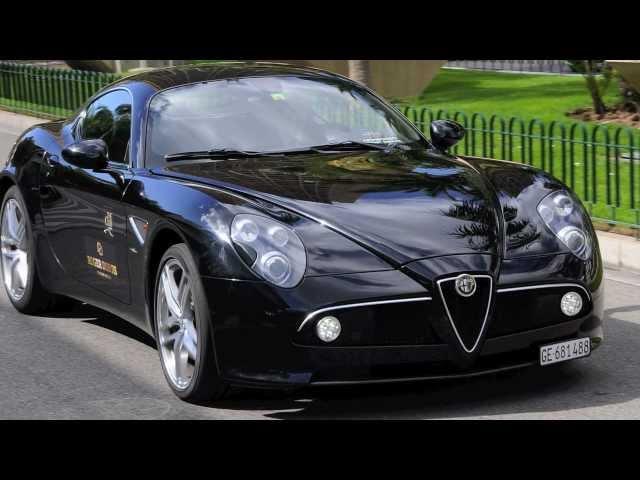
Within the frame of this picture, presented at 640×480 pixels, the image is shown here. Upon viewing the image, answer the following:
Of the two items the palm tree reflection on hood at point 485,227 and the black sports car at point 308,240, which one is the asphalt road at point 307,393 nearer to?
the black sports car at point 308,240

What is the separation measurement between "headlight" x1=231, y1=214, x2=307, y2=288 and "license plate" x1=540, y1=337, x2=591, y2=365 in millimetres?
1198

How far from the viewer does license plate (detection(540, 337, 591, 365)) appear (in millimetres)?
6672

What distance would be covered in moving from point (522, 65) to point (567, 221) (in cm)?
2192

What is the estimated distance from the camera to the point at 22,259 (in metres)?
9.45

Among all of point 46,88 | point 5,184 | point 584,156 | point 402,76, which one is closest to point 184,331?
point 5,184

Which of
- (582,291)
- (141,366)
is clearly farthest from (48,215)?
(582,291)

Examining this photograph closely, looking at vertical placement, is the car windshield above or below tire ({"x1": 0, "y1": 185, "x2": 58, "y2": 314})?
above

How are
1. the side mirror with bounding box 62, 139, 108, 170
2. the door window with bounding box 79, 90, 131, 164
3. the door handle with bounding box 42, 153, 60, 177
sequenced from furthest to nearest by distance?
the door handle with bounding box 42, 153, 60, 177, the door window with bounding box 79, 90, 131, 164, the side mirror with bounding box 62, 139, 108, 170

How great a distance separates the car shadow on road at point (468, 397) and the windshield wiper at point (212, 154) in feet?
4.51

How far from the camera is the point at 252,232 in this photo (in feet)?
21.6

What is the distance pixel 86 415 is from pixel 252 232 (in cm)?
118

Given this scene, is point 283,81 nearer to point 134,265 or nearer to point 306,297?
point 134,265

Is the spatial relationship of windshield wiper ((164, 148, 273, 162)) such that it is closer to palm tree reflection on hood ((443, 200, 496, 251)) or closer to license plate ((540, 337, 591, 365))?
palm tree reflection on hood ((443, 200, 496, 251))

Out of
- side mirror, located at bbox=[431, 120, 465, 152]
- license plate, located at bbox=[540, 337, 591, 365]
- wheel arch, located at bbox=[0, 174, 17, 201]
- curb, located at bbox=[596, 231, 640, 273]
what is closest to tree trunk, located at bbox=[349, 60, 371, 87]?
curb, located at bbox=[596, 231, 640, 273]
